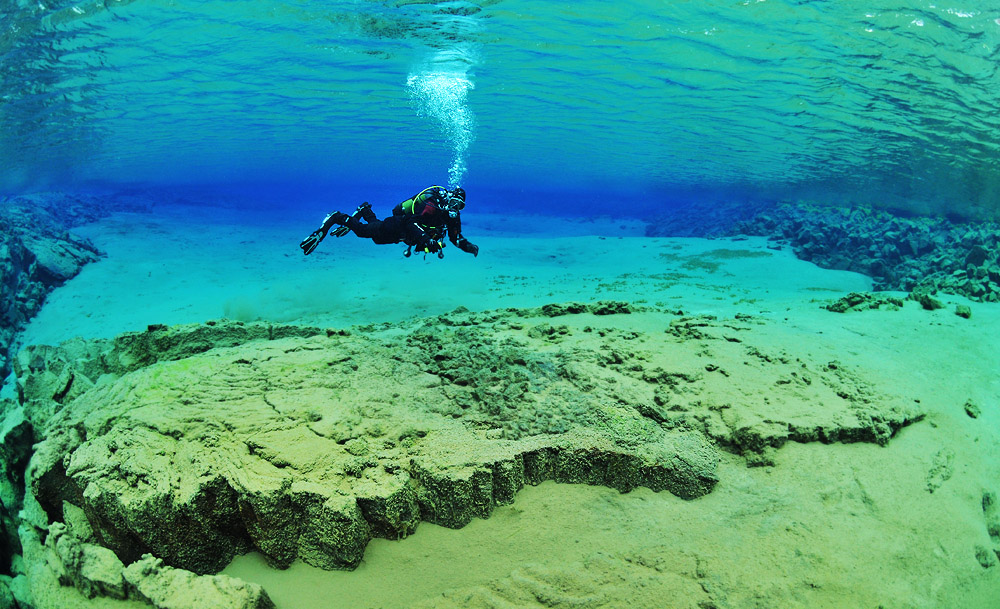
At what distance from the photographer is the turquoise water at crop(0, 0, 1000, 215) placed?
1259cm

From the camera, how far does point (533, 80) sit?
18328 mm

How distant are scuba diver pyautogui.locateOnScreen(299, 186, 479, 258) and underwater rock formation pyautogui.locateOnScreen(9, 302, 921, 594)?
1989mm

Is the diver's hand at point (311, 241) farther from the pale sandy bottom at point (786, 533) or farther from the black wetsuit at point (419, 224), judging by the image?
the pale sandy bottom at point (786, 533)

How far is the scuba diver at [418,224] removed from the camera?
6.63 metres

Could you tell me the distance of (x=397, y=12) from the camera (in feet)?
41.7

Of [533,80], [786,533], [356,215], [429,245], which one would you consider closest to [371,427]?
[786,533]

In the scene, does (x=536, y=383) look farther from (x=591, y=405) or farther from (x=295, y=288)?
→ (x=295, y=288)

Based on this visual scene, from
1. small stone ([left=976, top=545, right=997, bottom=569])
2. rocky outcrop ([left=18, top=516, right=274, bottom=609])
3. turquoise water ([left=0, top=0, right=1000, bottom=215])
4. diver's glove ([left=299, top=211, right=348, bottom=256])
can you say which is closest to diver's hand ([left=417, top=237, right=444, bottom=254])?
diver's glove ([left=299, top=211, right=348, bottom=256])

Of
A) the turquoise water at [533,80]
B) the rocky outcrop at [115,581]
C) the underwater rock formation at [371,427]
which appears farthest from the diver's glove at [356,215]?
the turquoise water at [533,80]

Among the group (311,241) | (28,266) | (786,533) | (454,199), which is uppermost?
(454,199)

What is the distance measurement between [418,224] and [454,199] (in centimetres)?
67

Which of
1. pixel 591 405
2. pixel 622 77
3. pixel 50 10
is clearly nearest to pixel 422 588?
pixel 591 405

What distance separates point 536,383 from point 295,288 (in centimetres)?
1185

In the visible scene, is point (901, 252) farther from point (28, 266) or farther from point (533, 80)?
point (28, 266)
